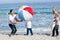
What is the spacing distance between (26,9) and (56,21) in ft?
5.47

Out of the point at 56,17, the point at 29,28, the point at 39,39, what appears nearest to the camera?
the point at 39,39

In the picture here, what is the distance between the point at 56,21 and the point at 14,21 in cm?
232

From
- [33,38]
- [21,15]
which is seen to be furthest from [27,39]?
[21,15]

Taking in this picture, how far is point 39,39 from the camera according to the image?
1258 centimetres

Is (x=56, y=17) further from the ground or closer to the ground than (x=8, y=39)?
further from the ground

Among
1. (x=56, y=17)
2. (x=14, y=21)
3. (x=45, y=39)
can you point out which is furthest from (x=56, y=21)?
(x=14, y=21)

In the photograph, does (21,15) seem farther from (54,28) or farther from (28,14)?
(54,28)

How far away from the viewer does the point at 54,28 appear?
13695 mm

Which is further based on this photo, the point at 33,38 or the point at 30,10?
the point at 30,10

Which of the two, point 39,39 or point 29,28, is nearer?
point 39,39

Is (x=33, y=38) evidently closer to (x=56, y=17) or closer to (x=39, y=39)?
(x=39, y=39)

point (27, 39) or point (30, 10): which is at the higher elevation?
point (30, 10)

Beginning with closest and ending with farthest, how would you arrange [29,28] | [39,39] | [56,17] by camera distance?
[39,39]
[56,17]
[29,28]

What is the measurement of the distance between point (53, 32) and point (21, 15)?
1.92 meters
